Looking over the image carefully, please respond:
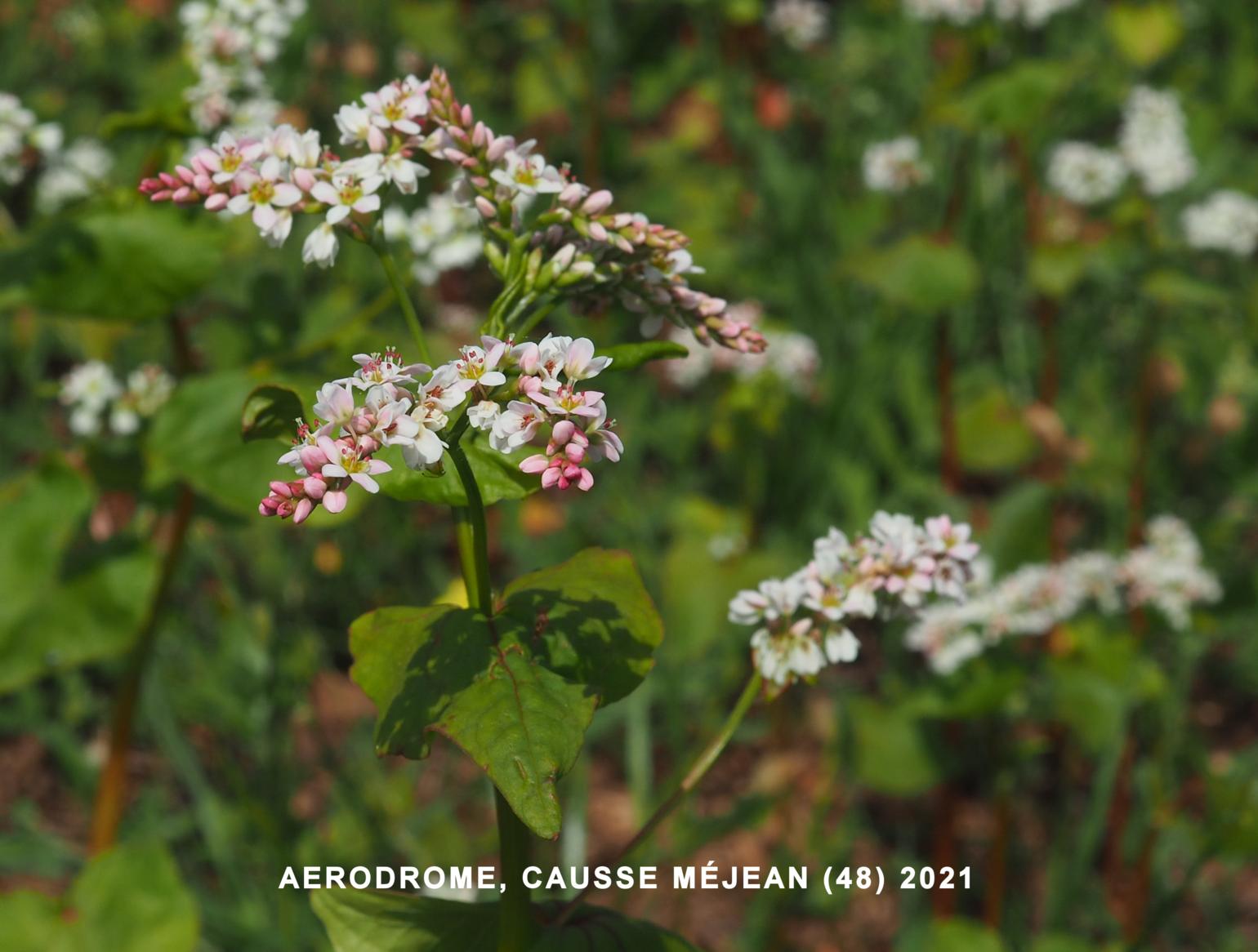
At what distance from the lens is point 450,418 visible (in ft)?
4.66

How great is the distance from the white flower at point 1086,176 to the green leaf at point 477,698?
3844 millimetres

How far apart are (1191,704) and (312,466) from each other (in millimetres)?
3733

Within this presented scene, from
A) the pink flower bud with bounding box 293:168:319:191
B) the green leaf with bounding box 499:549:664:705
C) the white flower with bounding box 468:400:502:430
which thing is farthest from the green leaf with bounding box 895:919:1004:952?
the pink flower bud with bounding box 293:168:319:191

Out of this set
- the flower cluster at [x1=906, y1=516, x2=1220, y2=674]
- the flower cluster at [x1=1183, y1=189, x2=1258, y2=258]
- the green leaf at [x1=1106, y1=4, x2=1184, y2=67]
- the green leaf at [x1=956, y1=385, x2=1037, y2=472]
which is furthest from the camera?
the green leaf at [x1=1106, y1=4, x2=1184, y2=67]

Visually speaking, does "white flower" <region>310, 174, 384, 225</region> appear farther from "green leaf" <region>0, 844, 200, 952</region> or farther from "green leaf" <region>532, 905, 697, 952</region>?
"green leaf" <region>0, 844, 200, 952</region>

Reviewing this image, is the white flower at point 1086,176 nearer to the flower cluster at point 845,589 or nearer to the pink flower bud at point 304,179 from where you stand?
the flower cluster at point 845,589

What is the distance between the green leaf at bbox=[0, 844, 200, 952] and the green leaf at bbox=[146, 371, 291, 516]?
2.34 ft

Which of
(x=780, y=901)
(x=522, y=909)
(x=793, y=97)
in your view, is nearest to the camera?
(x=522, y=909)

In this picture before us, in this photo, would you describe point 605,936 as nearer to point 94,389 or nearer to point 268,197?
point 268,197

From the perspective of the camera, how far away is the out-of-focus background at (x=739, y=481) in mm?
2826

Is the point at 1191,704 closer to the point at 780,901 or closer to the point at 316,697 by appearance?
the point at 780,901

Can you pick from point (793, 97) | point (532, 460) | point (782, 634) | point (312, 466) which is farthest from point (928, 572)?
point (793, 97)

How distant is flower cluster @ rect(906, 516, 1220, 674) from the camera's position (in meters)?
3.27

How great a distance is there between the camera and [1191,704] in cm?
436
